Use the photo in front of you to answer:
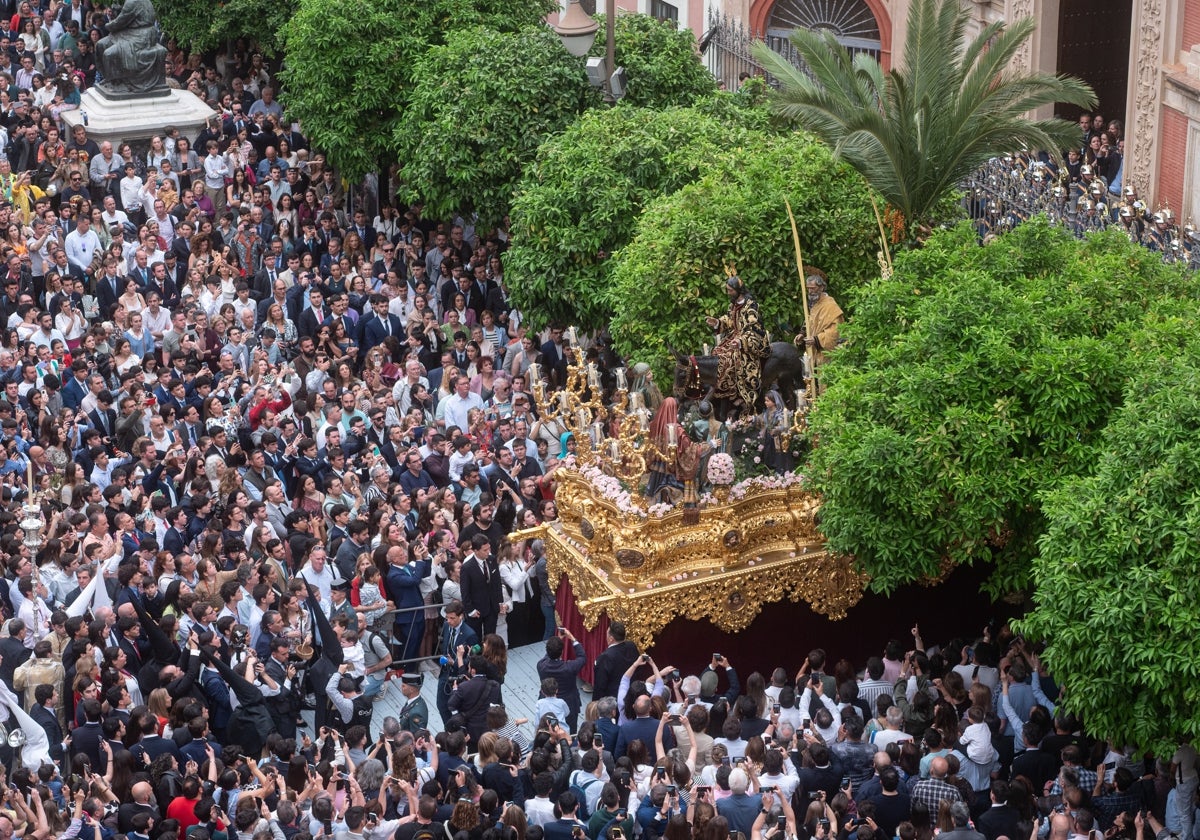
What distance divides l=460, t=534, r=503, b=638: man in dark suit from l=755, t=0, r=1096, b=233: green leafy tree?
21.1ft

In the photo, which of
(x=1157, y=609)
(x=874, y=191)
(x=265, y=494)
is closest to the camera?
(x=1157, y=609)

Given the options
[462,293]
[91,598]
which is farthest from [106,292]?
[91,598]

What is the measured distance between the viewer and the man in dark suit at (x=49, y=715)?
18078mm

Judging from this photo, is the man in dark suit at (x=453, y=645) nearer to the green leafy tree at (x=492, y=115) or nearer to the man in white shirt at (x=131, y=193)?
the green leafy tree at (x=492, y=115)

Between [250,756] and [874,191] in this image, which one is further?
[874,191]

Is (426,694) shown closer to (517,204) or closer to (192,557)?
(192,557)

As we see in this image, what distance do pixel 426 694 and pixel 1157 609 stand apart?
352 inches

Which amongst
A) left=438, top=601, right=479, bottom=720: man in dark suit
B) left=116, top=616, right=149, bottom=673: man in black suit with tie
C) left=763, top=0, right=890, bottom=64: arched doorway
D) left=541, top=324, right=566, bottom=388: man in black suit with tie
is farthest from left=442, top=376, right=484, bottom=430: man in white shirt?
left=763, top=0, right=890, bottom=64: arched doorway

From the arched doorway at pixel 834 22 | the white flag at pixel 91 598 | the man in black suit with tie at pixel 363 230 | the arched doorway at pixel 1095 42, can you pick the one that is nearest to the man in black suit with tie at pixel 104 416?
the white flag at pixel 91 598

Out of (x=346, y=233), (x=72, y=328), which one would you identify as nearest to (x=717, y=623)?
(x=72, y=328)

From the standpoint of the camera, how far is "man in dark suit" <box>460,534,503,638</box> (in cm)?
2136

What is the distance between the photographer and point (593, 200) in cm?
2677

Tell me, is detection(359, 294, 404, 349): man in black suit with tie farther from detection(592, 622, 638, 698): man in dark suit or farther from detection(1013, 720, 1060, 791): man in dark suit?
detection(1013, 720, 1060, 791): man in dark suit

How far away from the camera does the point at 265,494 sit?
2261cm
